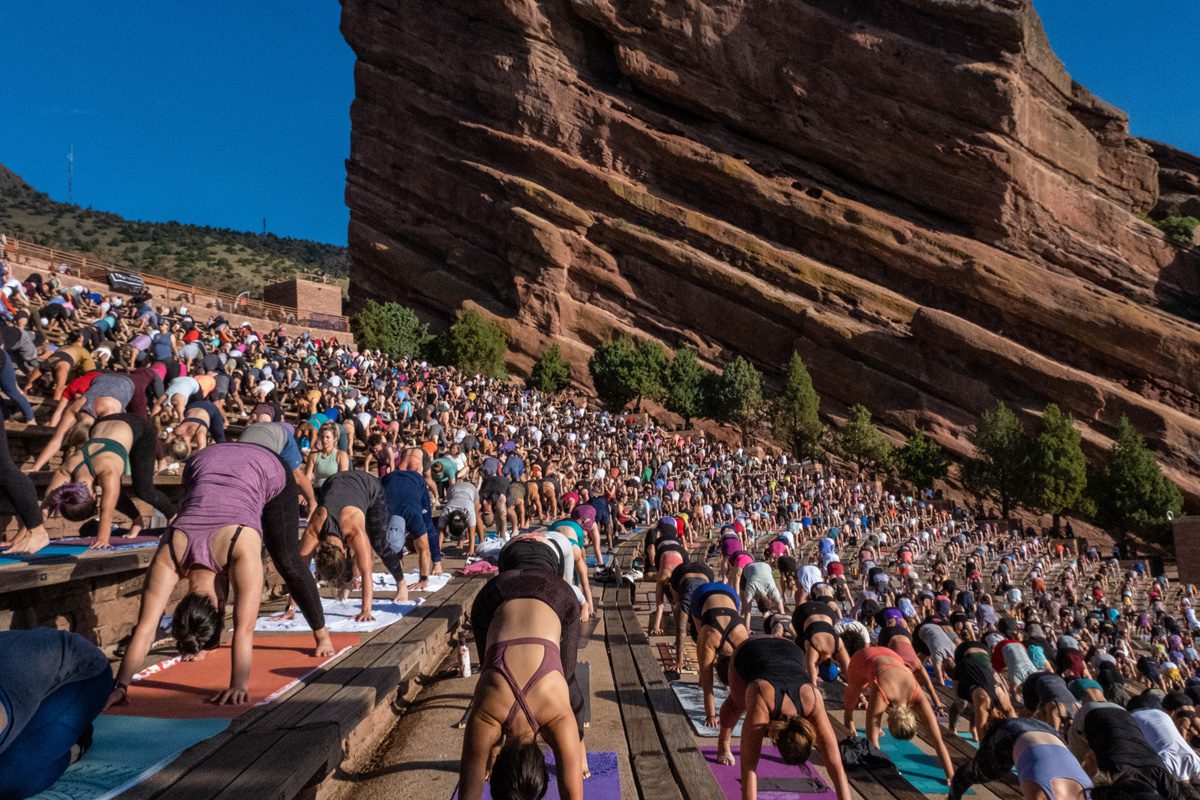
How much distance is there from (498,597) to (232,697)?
1.65 metres

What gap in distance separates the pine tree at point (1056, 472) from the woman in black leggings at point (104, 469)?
44.5 meters

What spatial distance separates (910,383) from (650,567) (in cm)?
4033

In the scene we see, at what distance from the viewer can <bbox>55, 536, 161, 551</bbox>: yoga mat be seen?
6.00m

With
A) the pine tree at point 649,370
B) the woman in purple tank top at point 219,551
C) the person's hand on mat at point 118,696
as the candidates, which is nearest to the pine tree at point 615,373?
the pine tree at point 649,370

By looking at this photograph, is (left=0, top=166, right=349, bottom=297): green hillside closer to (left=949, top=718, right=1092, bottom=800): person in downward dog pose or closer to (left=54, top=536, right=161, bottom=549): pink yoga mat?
(left=54, top=536, right=161, bottom=549): pink yoga mat

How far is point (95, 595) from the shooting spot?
5.52 m

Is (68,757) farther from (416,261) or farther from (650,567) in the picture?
(416,261)

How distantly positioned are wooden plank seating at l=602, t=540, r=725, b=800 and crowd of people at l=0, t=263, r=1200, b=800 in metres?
0.38

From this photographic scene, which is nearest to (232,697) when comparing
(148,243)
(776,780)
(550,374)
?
(776,780)

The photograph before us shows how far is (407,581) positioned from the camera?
8.46m

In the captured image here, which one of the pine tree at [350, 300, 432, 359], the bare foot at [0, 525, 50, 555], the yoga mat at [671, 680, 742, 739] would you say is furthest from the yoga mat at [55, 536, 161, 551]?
the pine tree at [350, 300, 432, 359]

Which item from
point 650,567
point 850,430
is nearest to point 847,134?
point 850,430

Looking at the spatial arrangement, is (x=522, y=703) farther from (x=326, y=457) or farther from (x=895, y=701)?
(x=326, y=457)

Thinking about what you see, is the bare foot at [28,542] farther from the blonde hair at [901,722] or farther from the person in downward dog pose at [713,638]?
the blonde hair at [901,722]
